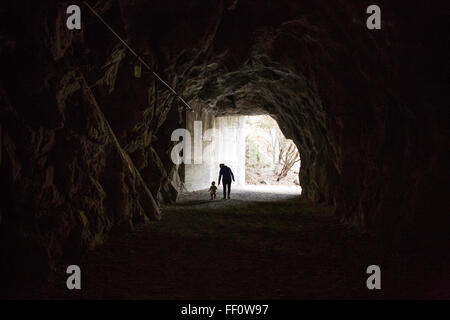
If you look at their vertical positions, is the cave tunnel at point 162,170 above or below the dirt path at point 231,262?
above

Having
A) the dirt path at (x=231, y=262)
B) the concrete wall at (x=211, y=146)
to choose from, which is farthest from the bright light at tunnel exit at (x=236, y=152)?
the dirt path at (x=231, y=262)

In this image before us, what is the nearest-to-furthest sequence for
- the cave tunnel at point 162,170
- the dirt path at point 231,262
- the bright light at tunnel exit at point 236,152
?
1. the dirt path at point 231,262
2. the cave tunnel at point 162,170
3. the bright light at tunnel exit at point 236,152

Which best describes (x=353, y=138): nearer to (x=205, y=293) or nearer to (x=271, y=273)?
(x=271, y=273)

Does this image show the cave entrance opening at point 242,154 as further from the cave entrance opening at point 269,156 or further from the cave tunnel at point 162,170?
the cave tunnel at point 162,170

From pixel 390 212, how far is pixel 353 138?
2.45 m

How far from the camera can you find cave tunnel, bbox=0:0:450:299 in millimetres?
4422

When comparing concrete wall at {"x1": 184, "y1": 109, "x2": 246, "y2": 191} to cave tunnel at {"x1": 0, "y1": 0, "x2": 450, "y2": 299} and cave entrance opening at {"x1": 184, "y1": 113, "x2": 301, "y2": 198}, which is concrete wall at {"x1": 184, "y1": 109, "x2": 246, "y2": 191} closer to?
cave entrance opening at {"x1": 184, "y1": 113, "x2": 301, "y2": 198}

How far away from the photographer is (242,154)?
23.8 metres

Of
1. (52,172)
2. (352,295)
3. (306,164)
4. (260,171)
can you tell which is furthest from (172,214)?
(260,171)

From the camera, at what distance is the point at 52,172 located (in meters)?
5.20

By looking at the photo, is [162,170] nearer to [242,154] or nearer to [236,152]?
[236,152]

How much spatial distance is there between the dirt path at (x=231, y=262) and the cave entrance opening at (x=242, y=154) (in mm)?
8751

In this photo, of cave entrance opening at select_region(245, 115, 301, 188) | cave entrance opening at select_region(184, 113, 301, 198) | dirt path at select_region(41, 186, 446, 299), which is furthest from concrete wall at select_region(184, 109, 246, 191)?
dirt path at select_region(41, 186, 446, 299)

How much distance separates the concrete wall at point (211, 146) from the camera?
1709cm
